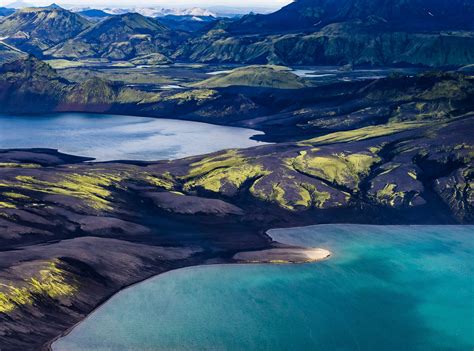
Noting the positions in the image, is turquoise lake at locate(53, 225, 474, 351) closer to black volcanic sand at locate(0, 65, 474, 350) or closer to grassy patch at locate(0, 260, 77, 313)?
black volcanic sand at locate(0, 65, 474, 350)

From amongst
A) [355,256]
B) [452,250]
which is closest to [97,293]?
[355,256]

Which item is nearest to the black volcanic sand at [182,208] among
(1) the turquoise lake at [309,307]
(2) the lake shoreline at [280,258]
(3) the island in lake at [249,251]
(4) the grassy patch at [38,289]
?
(4) the grassy patch at [38,289]

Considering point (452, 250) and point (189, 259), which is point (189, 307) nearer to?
point (189, 259)

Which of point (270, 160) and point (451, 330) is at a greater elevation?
point (270, 160)

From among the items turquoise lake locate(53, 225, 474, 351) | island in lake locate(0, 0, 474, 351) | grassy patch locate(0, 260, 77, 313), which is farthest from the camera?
grassy patch locate(0, 260, 77, 313)

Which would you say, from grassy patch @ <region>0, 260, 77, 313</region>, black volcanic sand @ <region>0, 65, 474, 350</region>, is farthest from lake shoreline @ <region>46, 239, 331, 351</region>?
grassy patch @ <region>0, 260, 77, 313</region>

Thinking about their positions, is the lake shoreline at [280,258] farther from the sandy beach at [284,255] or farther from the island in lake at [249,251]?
the island in lake at [249,251]

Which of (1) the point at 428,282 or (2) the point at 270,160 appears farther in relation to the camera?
(2) the point at 270,160

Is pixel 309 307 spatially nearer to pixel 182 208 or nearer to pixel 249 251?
pixel 249 251

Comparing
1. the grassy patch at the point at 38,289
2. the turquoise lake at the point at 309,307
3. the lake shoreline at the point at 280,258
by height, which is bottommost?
the turquoise lake at the point at 309,307
